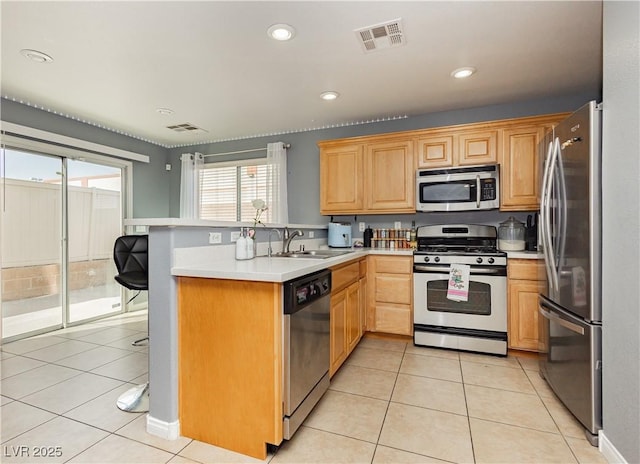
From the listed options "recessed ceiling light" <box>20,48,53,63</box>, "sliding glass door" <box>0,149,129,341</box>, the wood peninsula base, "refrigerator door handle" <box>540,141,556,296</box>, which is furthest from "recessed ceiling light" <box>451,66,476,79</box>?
"sliding glass door" <box>0,149,129,341</box>

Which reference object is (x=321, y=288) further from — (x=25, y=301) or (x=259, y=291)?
(x=25, y=301)

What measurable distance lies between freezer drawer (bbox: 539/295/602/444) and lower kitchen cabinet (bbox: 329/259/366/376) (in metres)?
1.45

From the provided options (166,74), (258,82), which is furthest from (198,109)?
(258,82)

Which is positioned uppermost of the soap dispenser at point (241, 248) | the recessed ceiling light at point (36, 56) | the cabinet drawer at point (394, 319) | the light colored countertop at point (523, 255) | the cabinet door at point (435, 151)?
the recessed ceiling light at point (36, 56)

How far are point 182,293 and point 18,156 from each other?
126 inches

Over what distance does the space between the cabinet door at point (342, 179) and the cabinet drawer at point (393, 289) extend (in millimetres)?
937

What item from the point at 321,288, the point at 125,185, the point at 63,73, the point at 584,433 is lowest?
the point at 584,433

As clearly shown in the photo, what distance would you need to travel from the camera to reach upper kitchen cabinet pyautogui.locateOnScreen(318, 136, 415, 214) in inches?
140

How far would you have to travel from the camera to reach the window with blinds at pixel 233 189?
4.77m

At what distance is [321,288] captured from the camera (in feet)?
6.49

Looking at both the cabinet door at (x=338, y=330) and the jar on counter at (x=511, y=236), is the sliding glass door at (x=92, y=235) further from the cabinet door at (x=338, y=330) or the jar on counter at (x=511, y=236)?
the jar on counter at (x=511, y=236)

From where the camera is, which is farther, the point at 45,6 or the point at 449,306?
the point at 449,306

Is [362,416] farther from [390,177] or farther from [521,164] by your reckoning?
[521,164]

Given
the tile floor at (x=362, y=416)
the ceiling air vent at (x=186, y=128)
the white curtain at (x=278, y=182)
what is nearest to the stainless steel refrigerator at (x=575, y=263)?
the tile floor at (x=362, y=416)
